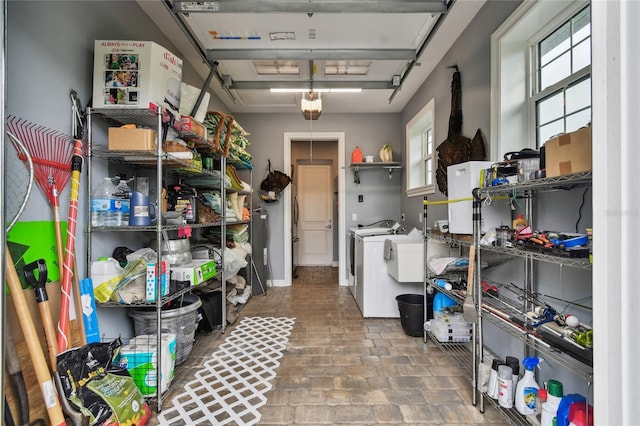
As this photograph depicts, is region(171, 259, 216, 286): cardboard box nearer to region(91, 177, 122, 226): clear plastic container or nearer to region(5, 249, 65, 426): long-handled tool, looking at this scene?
region(91, 177, 122, 226): clear plastic container

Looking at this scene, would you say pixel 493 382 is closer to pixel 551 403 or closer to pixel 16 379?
pixel 551 403

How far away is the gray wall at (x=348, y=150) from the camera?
4.50 meters

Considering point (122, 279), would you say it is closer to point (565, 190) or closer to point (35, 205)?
point (35, 205)

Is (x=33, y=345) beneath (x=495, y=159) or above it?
beneath

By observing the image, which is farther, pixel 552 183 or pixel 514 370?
pixel 514 370

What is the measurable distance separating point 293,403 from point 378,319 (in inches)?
61.0

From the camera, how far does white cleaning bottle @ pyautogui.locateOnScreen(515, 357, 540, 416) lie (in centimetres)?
143

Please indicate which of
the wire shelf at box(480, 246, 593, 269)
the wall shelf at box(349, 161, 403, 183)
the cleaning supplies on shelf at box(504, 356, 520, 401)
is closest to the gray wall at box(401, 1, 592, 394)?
the cleaning supplies on shelf at box(504, 356, 520, 401)

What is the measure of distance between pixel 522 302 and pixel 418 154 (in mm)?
2583

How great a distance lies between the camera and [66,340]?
4.56ft

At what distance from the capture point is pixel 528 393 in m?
1.44

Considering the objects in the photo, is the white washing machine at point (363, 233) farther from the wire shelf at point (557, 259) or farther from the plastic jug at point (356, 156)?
the wire shelf at point (557, 259)

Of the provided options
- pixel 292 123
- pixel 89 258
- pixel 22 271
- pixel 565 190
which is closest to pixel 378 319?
pixel 565 190

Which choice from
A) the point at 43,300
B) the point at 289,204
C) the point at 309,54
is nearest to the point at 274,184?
the point at 289,204
